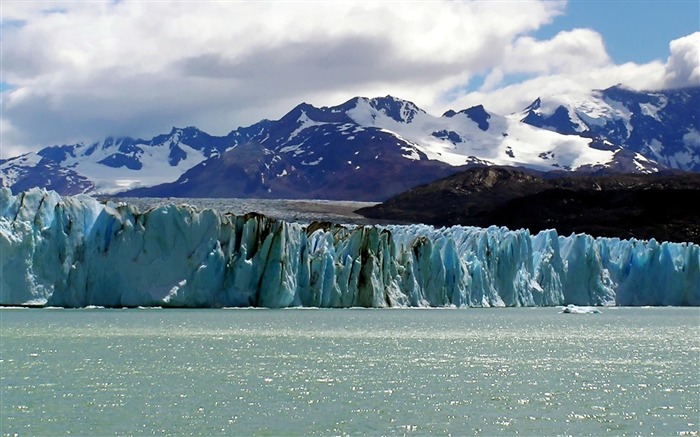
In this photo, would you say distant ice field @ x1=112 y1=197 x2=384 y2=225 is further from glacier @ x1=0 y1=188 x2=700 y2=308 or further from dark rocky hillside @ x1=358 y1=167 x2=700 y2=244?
glacier @ x1=0 y1=188 x2=700 y2=308

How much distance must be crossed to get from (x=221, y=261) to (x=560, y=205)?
313 feet

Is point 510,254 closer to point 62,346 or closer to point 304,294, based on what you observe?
point 304,294

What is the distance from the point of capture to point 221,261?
4553cm

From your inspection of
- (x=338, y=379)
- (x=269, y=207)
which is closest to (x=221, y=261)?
(x=338, y=379)

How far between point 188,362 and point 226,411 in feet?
25.0

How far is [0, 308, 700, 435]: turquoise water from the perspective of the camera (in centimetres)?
1742

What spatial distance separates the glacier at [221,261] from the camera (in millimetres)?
43719

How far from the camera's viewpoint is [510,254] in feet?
184

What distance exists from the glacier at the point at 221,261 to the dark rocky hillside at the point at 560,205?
61048 millimetres

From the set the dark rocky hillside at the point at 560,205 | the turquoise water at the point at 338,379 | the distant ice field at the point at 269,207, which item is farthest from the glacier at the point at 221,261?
the dark rocky hillside at the point at 560,205

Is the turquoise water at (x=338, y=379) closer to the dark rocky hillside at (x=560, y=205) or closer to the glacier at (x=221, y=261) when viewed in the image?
the glacier at (x=221, y=261)

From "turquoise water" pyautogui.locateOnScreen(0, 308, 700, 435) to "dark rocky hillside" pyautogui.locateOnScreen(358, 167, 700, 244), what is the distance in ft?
Answer: 265

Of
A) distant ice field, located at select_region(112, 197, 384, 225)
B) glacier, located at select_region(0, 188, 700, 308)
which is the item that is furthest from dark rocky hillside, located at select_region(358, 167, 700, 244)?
glacier, located at select_region(0, 188, 700, 308)

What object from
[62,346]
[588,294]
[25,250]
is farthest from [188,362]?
[588,294]
